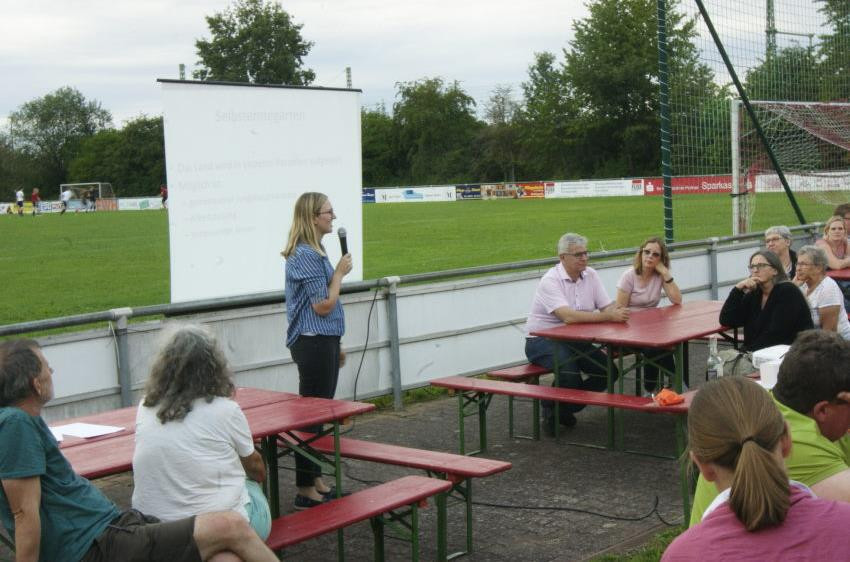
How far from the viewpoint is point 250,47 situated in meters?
53.7

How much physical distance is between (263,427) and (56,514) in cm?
143

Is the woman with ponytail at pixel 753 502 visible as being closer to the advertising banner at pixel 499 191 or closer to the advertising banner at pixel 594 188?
the advertising banner at pixel 594 188

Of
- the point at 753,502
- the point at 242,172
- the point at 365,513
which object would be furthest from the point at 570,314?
the point at 753,502

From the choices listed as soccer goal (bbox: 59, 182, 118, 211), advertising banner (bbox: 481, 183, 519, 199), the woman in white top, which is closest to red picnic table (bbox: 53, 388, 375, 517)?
the woman in white top

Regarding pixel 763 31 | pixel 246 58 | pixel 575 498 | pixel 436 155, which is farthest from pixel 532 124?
Result: pixel 575 498

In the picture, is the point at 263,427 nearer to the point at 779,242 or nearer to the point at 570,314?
the point at 570,314

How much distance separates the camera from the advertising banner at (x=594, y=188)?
4828 centimetres

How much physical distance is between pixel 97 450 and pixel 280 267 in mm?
3874

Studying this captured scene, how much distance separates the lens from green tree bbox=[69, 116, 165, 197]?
69.6 meters

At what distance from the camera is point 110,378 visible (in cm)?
708

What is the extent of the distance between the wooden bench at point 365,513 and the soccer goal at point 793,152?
985cm

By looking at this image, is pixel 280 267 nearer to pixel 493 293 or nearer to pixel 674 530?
pixel 493 293

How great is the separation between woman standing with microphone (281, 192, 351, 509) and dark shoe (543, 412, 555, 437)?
206 centimetres

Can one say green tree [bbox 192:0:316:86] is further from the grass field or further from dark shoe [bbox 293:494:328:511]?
dark shoe [bbox 293:494:328:511]
